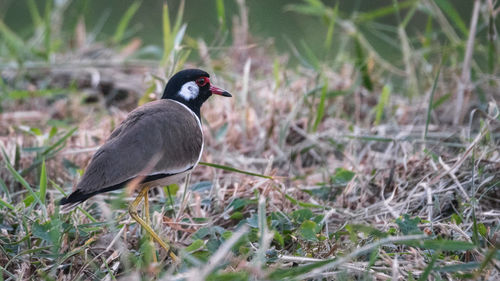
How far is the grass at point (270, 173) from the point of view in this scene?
2.68 m

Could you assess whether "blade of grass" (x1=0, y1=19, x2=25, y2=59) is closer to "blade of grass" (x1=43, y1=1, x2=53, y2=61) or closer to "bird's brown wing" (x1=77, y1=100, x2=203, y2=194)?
"blade of grass" (x1=43, y1=1, x2=53, y2=61)

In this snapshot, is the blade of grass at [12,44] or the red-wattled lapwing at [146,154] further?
the blade of grass at [12,44]

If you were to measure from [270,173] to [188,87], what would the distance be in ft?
2.17

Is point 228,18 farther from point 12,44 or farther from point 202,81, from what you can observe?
point 202,81

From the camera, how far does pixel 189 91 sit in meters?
3.60

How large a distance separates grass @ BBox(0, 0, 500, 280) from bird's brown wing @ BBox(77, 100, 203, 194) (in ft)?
0.66

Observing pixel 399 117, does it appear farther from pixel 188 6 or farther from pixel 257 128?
pixel 188 6

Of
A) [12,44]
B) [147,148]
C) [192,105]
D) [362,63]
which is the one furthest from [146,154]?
[12,44]

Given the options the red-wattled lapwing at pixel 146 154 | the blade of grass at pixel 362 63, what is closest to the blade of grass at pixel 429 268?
the red-wattled lapwing at pixel 146 154

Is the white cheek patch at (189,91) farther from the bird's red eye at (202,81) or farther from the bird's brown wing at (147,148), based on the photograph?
the bird's brown wing at (147,148)

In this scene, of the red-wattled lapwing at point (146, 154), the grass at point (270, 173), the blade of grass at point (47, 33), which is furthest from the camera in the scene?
the blade of grass at point (47, 33)

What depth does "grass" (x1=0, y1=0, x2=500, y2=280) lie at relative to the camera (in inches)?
106

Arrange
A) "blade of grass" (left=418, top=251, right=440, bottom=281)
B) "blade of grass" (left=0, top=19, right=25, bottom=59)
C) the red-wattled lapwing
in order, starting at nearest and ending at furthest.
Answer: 1. "blade of grass" (left=418, top=251, right=440, bottom=281)
2. the red-wattled lapwing
3. "blade of grass" (left=0, top=19, right=25, bottom=59)

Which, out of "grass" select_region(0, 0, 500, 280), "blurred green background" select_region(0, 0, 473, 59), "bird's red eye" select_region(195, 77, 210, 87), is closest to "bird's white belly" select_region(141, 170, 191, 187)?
"grass" select_region(0, 0, 500, 280)
